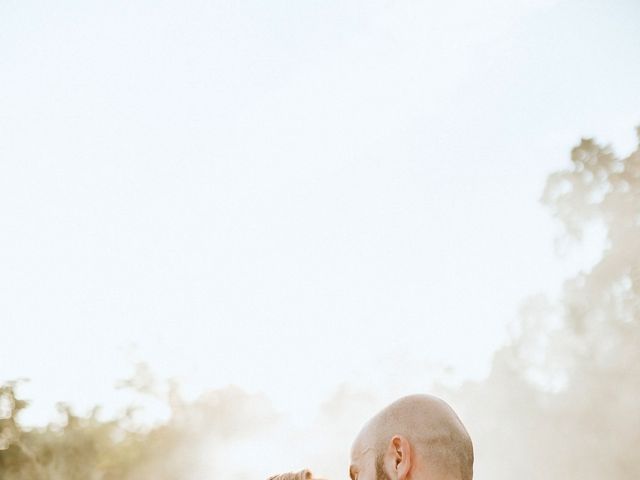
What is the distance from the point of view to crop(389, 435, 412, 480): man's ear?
9.51 feet

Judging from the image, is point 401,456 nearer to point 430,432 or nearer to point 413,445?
point 413,445

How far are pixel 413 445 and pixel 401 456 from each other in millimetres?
92

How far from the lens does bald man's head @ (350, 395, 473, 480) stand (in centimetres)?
292

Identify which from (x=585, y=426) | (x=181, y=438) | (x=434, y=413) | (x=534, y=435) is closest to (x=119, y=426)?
(x=181, y=438)

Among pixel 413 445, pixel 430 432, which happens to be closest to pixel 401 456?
pixel 413 445

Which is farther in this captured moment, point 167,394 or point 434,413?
point 167,394

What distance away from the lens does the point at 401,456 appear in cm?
294

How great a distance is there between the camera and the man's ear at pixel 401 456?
9.51 ft

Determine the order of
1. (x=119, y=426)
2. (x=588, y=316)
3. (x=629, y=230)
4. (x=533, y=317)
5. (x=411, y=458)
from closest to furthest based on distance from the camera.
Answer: (x=411, y=458) < (x=629, y=230) < (x=588, y=316) < (x=533, y=317) < (x=119, y=426)

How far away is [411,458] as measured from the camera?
293 cm

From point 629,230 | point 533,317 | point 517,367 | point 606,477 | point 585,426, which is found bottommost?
point 606,477

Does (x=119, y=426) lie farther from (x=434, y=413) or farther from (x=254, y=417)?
(x=434, y=413)

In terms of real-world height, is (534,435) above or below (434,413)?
below

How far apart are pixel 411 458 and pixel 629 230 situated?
97.1ft
